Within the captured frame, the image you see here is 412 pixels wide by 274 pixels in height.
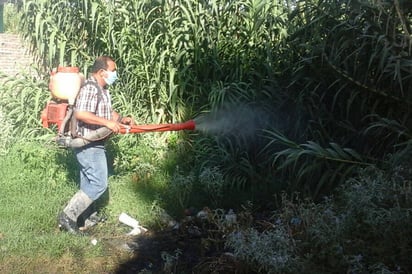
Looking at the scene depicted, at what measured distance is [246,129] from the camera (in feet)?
20.8

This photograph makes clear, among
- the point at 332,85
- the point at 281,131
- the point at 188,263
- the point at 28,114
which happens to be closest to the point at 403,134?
the point at 332,85

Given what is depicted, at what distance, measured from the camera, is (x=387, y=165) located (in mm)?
4348

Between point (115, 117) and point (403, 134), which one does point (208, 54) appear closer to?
point (115, 117)

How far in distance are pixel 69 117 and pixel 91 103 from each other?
10.8 inches

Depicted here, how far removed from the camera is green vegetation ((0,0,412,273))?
11.5ft

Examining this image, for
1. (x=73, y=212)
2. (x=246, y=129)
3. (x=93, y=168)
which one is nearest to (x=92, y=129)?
(x=93, y=168)

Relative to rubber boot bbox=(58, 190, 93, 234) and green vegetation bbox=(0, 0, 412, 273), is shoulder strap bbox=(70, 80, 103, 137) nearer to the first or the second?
rubber boot bbox=(58, 190, 93, 234)

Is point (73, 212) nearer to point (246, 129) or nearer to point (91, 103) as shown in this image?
point (91, 103)

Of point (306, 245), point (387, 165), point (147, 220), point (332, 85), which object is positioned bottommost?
point (147, 220)

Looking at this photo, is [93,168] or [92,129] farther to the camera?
[93,168]

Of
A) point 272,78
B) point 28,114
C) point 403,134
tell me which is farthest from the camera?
point 28,114

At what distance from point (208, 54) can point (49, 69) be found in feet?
7.54

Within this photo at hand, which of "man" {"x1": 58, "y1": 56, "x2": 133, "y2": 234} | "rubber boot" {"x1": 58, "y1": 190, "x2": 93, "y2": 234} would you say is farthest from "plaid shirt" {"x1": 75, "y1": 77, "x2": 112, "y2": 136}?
"rubber boot" {"x1": 58, "y1": 190, "x2": 93, "y2": 234}

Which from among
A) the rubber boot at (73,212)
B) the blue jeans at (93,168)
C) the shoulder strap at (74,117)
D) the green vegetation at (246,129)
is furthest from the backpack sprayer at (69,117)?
the green vegetation at (246,129)
